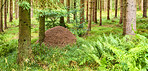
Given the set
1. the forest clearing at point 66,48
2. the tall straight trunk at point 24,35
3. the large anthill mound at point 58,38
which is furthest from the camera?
the large anthill mound at point 58,38

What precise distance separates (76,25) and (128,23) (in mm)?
5072

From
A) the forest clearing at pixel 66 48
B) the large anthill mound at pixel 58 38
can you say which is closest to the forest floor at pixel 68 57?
the forest clearing at pixel 66 48

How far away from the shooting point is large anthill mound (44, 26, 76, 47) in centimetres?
758

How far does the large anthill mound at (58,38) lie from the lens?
7578mm

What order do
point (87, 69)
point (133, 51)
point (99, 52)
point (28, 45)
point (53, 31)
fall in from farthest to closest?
1. point (53, 31)
2. point (28, 45)
3. point (99, 52)
4. point (87, 69)
5. point (133, 51)

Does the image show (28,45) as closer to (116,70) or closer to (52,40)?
(52,40)

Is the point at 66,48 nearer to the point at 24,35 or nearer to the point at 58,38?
the point at 58,38

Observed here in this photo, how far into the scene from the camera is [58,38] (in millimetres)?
7852

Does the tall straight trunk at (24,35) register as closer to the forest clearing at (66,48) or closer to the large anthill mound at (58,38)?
the forest clearing at (66,48)

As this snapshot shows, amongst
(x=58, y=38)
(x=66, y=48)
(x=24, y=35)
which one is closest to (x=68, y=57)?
(x=66, y=48)

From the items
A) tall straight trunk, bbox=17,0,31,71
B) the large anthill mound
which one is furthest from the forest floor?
the large anthill mound

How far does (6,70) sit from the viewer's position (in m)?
4.29

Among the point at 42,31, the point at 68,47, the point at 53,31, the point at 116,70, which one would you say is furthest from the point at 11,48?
the point at 116,70

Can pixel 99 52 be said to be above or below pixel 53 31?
below
